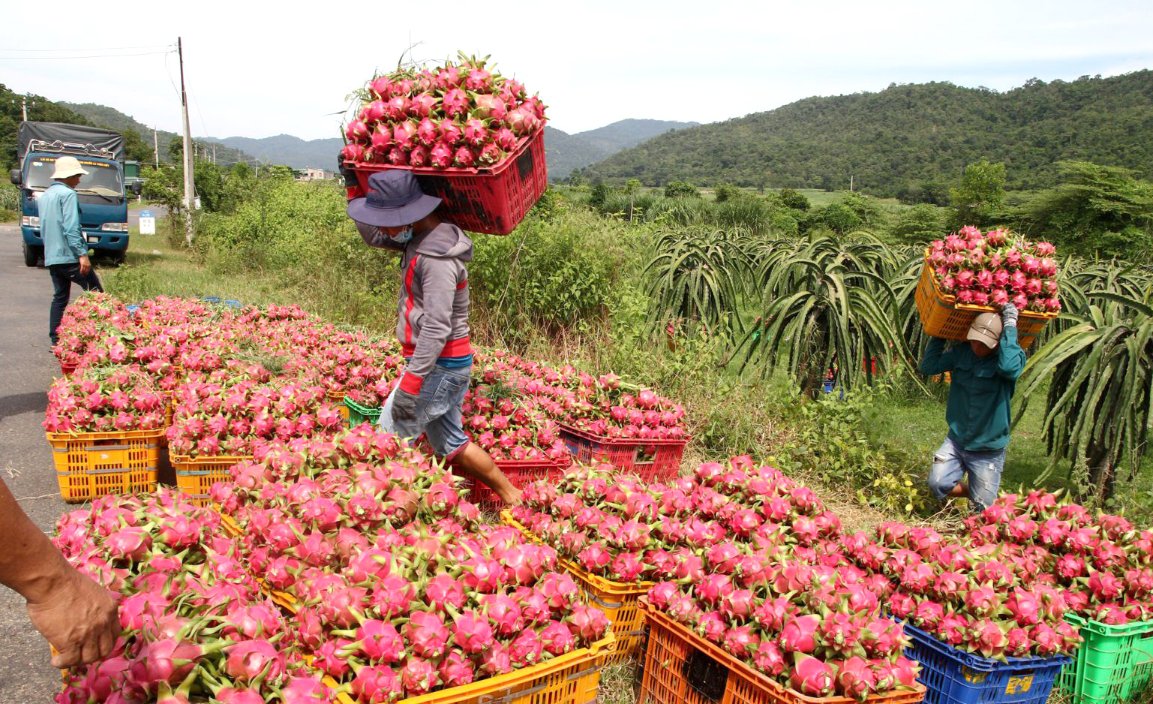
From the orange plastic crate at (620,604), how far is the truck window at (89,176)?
685 inches

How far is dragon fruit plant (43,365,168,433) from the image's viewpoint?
4289mm

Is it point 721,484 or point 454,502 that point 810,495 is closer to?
point 721,484

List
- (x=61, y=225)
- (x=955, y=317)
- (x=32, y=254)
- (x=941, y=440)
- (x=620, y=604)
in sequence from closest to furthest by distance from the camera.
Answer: (x=620, y=604)
(x=955, y=317)
(x=61, y=225)
(x=941, y=440)
(x=32, y=254)

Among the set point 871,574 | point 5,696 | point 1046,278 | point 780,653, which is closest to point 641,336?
point 1046,278

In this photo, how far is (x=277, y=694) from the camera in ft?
6.28

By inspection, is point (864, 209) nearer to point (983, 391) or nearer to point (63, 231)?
point (983, 391)

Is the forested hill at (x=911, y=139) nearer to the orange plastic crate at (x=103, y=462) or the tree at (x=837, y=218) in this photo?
the tree at (x=837, y=218)

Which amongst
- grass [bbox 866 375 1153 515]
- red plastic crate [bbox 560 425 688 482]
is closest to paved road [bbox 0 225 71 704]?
red plastic crate [bbox 560 425 688 482]

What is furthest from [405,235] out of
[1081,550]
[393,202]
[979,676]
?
[1081,550]

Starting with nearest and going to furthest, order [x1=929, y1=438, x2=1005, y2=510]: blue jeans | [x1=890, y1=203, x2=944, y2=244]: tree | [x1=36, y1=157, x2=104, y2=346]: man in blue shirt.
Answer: [x1=929, y1=438, x2=1005, y2=510]: blue jeans < [x1=36, y1=157, x2=104, y2=346]: man in blue shirt < [x1=890, y1=203, x2=944, y2=244]: tree

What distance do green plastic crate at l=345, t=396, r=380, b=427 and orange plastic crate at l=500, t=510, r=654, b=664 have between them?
2.18m

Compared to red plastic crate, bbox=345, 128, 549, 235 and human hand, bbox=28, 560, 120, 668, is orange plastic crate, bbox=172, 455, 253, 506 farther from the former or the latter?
human hand, bbox=28, 560, 120, 668

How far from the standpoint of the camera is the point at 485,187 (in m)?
3.79

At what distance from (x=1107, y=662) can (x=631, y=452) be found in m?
2.72
